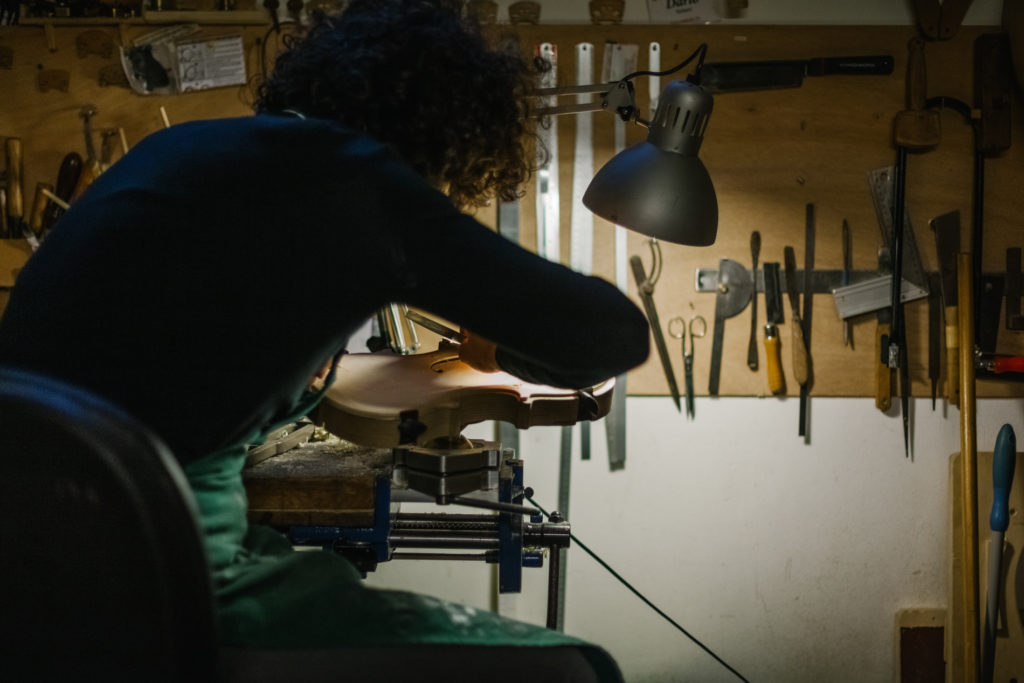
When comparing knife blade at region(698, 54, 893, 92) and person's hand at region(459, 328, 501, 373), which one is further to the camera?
knife blade at region(698, 54, 893, 92)

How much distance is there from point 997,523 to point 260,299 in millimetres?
2252

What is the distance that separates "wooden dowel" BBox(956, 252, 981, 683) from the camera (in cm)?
244

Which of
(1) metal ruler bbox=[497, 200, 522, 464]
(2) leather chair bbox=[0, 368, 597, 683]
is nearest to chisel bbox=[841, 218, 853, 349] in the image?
(1) metal ruler bbox=[497, 200, 522, 464]

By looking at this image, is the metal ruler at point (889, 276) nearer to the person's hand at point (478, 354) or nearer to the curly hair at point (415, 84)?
the person's hand at point (478, 354)

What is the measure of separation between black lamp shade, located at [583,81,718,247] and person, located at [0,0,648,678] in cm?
57

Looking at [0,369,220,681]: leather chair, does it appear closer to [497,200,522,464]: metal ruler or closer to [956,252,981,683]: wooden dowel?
[497,200,522,464]: metal ruler

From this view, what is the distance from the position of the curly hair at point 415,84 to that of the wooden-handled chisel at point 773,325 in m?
1.65

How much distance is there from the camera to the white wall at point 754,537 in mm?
2684

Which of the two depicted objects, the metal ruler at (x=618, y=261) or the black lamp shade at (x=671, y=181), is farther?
the metal ruler at (x=618, y=261)

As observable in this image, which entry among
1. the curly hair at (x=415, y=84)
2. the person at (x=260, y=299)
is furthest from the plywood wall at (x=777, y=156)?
the person at (x=260, y=299)

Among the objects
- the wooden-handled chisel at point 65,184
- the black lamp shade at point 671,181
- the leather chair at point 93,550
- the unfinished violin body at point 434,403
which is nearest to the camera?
the leather chair at point 93,550

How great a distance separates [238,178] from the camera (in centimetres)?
83

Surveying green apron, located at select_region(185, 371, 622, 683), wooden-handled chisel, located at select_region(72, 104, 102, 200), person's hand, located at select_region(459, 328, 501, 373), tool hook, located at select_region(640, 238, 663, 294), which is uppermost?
wooden-handled chisel, located at select_region(72, 104, 102, 200)

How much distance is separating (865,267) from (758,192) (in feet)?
1.28
